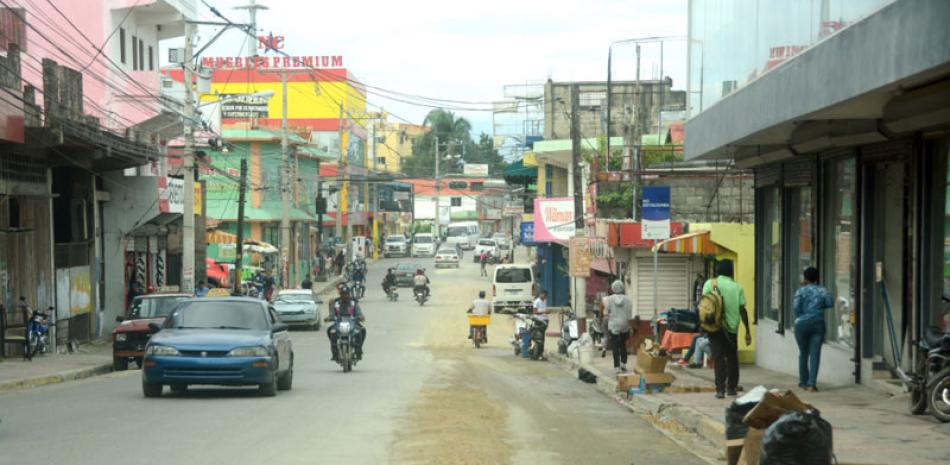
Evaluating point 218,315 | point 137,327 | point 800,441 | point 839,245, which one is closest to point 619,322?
point 839,245

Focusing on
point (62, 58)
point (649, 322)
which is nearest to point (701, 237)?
point (649, 322)

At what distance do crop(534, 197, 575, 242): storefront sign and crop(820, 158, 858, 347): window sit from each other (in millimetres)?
32774

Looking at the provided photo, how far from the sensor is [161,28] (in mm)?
47688

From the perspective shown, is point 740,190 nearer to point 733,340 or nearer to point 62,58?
point 733,340

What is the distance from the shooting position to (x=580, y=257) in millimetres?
34812

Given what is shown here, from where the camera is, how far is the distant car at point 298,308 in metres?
46.7

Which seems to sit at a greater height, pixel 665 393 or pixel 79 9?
pixel 79 9

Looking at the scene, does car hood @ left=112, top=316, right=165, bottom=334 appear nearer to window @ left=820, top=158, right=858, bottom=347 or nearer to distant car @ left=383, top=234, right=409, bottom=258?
window @ left=820, top=158, right=858, bottom=347

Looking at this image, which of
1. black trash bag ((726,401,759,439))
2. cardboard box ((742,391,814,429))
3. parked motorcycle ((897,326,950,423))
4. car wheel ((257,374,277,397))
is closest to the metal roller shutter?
car wheel ((257,374,277,397))

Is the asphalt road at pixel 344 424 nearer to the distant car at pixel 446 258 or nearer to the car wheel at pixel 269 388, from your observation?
the car wheel at pixel 269 388

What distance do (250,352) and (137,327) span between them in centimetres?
1096

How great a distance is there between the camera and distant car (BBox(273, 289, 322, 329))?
46.7 m

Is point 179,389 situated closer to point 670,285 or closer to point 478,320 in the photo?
point 670,285

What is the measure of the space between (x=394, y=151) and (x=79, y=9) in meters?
102
